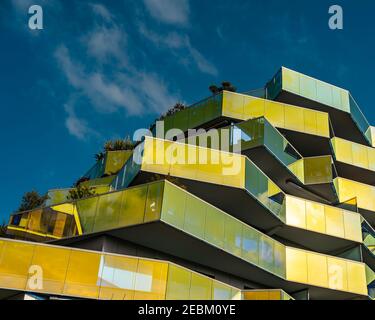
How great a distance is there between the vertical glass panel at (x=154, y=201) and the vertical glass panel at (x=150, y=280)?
148 cm

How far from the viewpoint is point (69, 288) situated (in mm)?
15289

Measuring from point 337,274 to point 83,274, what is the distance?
1318cm

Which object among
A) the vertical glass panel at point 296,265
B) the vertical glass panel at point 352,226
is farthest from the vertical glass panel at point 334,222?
the vertical glass panel at point 296,265

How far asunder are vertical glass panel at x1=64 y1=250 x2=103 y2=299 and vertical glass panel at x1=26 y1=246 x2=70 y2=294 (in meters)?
0.17

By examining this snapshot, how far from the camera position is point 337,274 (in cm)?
2380

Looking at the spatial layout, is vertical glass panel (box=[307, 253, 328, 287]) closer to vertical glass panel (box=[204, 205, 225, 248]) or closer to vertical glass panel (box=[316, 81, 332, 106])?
vertical glass panel (box=[204, 205, 225, 248])

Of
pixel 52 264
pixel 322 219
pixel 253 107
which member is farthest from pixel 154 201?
pixel 253 107

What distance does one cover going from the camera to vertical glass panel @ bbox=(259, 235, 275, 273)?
20.9 metres

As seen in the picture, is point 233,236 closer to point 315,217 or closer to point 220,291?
point 220,291

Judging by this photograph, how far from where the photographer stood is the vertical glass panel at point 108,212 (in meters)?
17.6

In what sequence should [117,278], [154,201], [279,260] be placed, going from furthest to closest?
[279,260], [154,201], [117,278]
